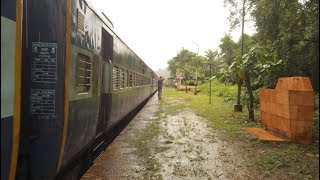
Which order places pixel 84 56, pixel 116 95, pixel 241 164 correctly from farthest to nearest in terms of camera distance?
pixel 116 95, pixel 241 164, pixel 84 56

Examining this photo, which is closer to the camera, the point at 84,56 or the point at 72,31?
the point at 72,31

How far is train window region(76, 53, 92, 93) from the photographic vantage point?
5453 mm

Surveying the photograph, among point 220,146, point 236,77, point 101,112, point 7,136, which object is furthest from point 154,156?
point 236,77

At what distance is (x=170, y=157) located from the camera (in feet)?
27.4

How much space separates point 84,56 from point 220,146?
4986 millimetres

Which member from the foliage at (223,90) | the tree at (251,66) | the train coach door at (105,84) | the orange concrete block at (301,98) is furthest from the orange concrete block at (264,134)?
the foliage at (223,90)

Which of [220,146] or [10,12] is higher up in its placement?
[10,12]

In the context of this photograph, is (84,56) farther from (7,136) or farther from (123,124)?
(123,124)

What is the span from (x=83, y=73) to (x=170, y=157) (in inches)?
129

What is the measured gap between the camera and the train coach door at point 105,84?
26.1 ft

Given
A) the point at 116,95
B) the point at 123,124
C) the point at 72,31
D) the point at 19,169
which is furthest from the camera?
the point at 123,124

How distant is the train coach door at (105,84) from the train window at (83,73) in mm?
1520

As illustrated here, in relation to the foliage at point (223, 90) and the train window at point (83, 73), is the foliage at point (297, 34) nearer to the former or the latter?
the train window at point (83, 73)

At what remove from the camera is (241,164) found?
7.81 m
